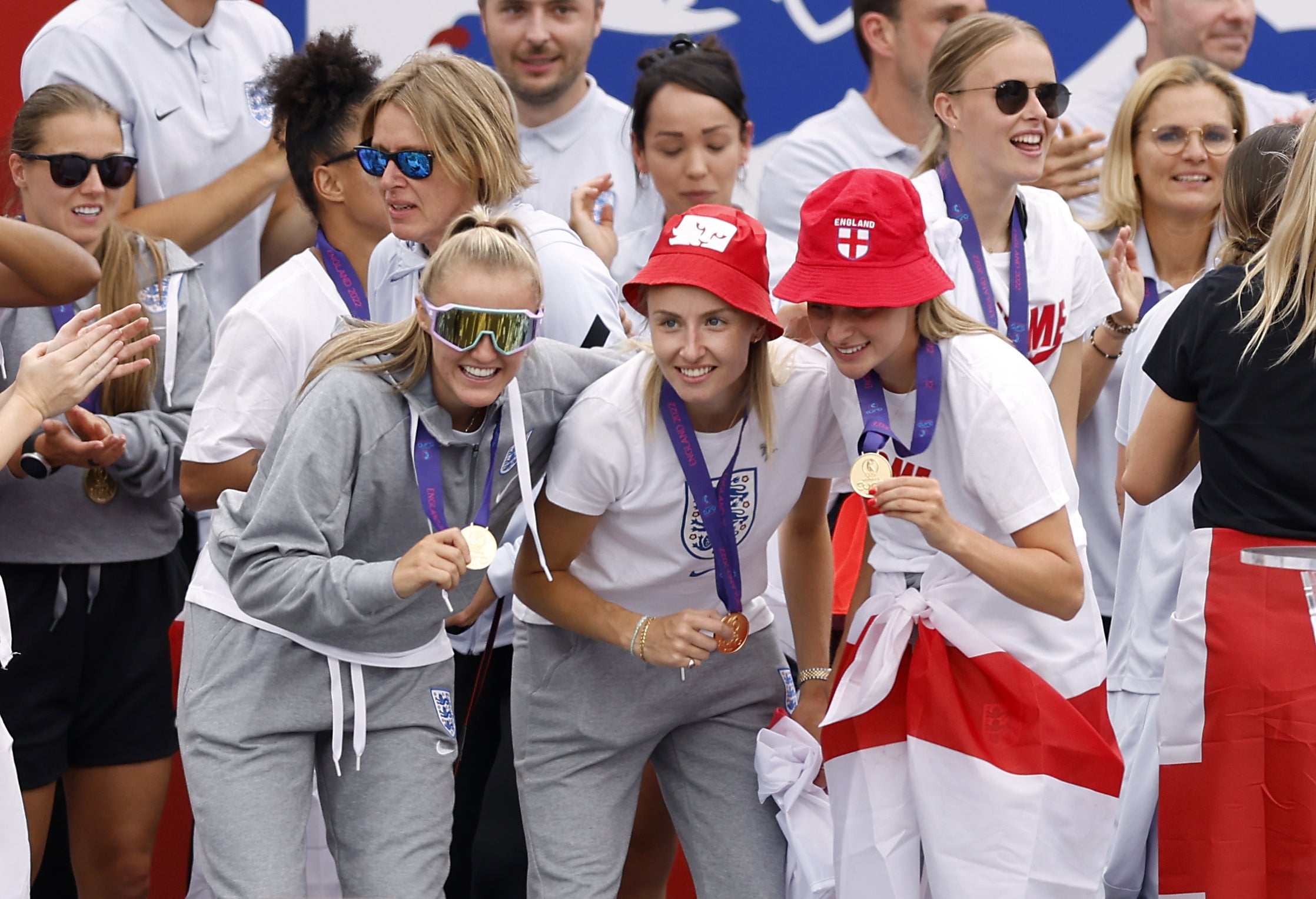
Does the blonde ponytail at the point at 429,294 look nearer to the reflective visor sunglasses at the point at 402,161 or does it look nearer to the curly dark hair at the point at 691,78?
the reflective visor sunglasses at the point at 402,161

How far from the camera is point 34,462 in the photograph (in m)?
3.51

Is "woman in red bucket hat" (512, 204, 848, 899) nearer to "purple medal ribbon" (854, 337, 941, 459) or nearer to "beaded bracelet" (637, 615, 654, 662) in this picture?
"beaded bracelet" (637, 615, 654, 662)

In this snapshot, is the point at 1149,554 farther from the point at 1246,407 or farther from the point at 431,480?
the point at 431,480

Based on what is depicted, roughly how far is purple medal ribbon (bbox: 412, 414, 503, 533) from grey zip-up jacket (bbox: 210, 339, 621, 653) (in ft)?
0.07

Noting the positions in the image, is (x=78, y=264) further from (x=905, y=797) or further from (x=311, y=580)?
(x=905, y=797)

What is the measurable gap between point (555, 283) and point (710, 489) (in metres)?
0.77

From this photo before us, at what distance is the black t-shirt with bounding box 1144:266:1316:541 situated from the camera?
9.57ft

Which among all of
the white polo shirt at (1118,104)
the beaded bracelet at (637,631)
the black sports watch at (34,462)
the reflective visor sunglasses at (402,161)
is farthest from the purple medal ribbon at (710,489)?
the white polo shirt at (1118,104)

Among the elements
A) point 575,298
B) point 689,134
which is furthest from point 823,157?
point 575,298

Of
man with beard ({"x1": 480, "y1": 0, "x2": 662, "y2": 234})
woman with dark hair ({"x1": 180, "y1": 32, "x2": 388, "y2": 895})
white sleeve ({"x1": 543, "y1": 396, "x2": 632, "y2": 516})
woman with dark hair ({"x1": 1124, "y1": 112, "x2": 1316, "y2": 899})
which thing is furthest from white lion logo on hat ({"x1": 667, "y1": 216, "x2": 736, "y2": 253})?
man with beard ({"x1": 480, "y1": 0, "x2": 662, "y2": 234})

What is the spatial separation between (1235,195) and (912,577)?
43.2 inches

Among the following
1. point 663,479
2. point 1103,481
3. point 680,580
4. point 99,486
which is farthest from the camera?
point 1103,481

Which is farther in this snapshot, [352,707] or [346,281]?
[346,281]

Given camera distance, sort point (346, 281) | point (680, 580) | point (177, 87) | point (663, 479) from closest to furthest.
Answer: point (663, 479), point (680, 580), point (346, 281), point (177, 87)
